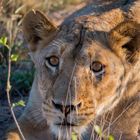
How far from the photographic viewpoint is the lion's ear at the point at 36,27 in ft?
18.3

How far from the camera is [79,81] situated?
5.09 meters

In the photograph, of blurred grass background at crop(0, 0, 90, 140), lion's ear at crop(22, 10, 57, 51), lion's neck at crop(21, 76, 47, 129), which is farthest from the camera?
blurred grass background at crop(0, 0, 90, 140)

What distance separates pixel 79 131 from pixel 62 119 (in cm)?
29

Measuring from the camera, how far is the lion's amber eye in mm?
5223

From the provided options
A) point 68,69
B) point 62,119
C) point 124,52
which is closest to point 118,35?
point 124,52

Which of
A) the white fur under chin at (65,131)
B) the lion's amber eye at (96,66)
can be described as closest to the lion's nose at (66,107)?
the white fur under chin at (65,131)

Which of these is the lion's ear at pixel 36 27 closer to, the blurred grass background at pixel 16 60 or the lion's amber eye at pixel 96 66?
the blurred grass background at pixel 16 60

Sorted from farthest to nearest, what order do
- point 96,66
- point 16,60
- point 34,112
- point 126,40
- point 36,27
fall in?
point 16,60, point 34,112, point 36,27, point 126,40, point 96,66

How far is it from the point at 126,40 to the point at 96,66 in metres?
0.39

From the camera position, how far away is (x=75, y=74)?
511cm

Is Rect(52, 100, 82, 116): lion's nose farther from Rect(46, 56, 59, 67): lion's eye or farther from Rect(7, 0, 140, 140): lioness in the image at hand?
Rect(46, 56, 59, 67): lion's eye

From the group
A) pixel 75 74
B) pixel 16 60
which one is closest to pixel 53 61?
pixel 75 74

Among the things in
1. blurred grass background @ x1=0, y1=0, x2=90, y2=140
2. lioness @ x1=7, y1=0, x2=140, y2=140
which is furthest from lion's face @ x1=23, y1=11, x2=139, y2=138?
blurred grass background @ x1=0, y1=0, x2=90, y2=140

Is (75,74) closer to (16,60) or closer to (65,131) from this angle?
(65,131)
